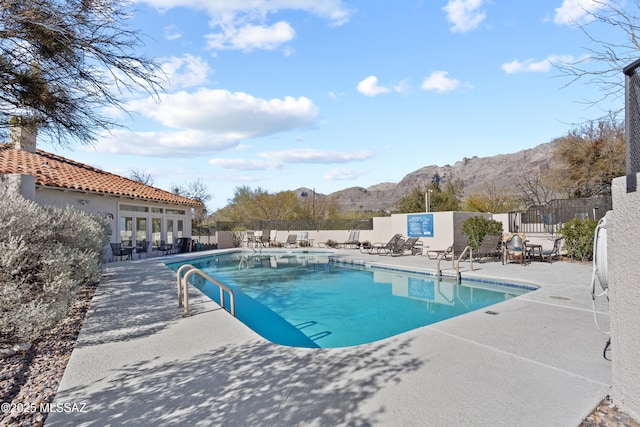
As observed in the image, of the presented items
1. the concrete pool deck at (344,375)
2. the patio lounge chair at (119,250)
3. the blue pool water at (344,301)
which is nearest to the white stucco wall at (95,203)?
the patio lounge chair at (119,250)

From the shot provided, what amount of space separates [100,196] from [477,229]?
15899 mm

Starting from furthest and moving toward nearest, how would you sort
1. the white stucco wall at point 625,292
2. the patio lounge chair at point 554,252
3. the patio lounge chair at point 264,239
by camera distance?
the patio lounge chair at point 264,239 → the patio lounge chair at point 554,252 → the white stucco wall at point 625,292

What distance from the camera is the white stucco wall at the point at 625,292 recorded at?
236 cm

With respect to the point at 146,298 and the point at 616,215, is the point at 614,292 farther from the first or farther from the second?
the point at 146,298

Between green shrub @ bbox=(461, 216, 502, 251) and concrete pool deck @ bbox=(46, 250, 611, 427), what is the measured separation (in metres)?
Result: 8.28

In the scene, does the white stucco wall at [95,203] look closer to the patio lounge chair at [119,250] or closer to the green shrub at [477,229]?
the patio lounge chair at [119,250]

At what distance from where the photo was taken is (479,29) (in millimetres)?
10219

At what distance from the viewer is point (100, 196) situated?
14.3 metres

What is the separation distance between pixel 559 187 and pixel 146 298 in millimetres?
26699

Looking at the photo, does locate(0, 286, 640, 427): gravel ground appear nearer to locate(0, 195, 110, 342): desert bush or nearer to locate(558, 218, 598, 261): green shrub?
locate(0, 195, 110, 342): desert bush

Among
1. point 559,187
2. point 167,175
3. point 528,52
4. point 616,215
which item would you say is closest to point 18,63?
point 616,215

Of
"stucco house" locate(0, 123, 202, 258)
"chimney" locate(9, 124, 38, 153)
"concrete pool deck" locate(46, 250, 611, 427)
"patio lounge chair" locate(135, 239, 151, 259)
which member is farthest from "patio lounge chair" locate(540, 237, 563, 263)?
"patio lounge chair" locate(135, 239, 151, 259)

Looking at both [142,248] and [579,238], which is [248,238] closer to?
[142,248]

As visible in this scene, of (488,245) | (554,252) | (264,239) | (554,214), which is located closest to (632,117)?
(488,245)
